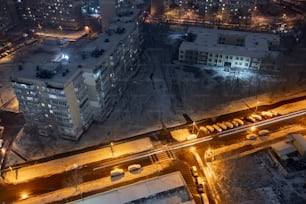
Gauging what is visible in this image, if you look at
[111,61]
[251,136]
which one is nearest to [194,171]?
[251,136]

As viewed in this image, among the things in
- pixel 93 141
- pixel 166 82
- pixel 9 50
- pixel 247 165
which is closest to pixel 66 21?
pixel 9 50

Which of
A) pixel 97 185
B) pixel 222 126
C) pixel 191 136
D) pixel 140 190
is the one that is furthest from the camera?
pixel 222 126

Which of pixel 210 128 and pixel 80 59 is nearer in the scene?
pixel 210 128

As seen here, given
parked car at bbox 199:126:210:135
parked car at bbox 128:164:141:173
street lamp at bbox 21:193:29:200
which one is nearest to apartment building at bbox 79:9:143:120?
parked car at bbox 128:164:141:173

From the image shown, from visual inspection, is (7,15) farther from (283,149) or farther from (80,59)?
(283,149)

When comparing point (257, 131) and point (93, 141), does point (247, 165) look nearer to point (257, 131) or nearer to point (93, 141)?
point (257, 131)

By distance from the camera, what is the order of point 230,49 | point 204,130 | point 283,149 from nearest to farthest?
1. point 283,149
2. point 204,130
3. point 230,49
